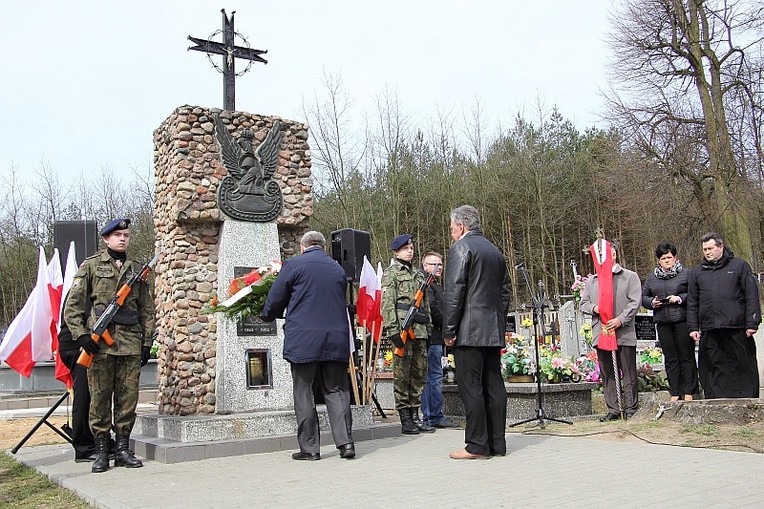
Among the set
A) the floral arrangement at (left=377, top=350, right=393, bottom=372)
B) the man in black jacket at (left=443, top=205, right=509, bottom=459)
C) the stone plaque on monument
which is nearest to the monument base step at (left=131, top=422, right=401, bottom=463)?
the man in black jacket at (left=443, top=205, right=509, bottom=459)

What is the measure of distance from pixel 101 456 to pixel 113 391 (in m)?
0.54

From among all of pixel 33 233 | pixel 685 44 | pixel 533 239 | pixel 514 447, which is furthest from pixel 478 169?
pixel 514 447

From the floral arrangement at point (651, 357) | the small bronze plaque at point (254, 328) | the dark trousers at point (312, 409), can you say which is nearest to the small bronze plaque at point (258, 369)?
the small bronze plaque at point (254, 328)

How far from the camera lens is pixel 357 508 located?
4.30 meters

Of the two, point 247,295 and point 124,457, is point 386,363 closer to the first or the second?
point 247,295

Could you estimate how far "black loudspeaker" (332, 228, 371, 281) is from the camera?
9.65 m

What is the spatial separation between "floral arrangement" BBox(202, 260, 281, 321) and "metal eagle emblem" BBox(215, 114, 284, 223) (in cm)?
126

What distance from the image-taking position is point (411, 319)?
7918 millimetres

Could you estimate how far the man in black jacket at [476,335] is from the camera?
5.88 meters

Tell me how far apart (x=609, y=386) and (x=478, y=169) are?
70.8 ft

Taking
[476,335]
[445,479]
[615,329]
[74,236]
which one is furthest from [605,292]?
[74,236]

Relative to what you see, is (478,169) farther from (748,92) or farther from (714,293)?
(714,293)

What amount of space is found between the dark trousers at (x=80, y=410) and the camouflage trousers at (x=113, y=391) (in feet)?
1.61

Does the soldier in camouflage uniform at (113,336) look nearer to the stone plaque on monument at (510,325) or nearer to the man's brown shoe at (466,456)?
the man's brown shoe at (466,456)
